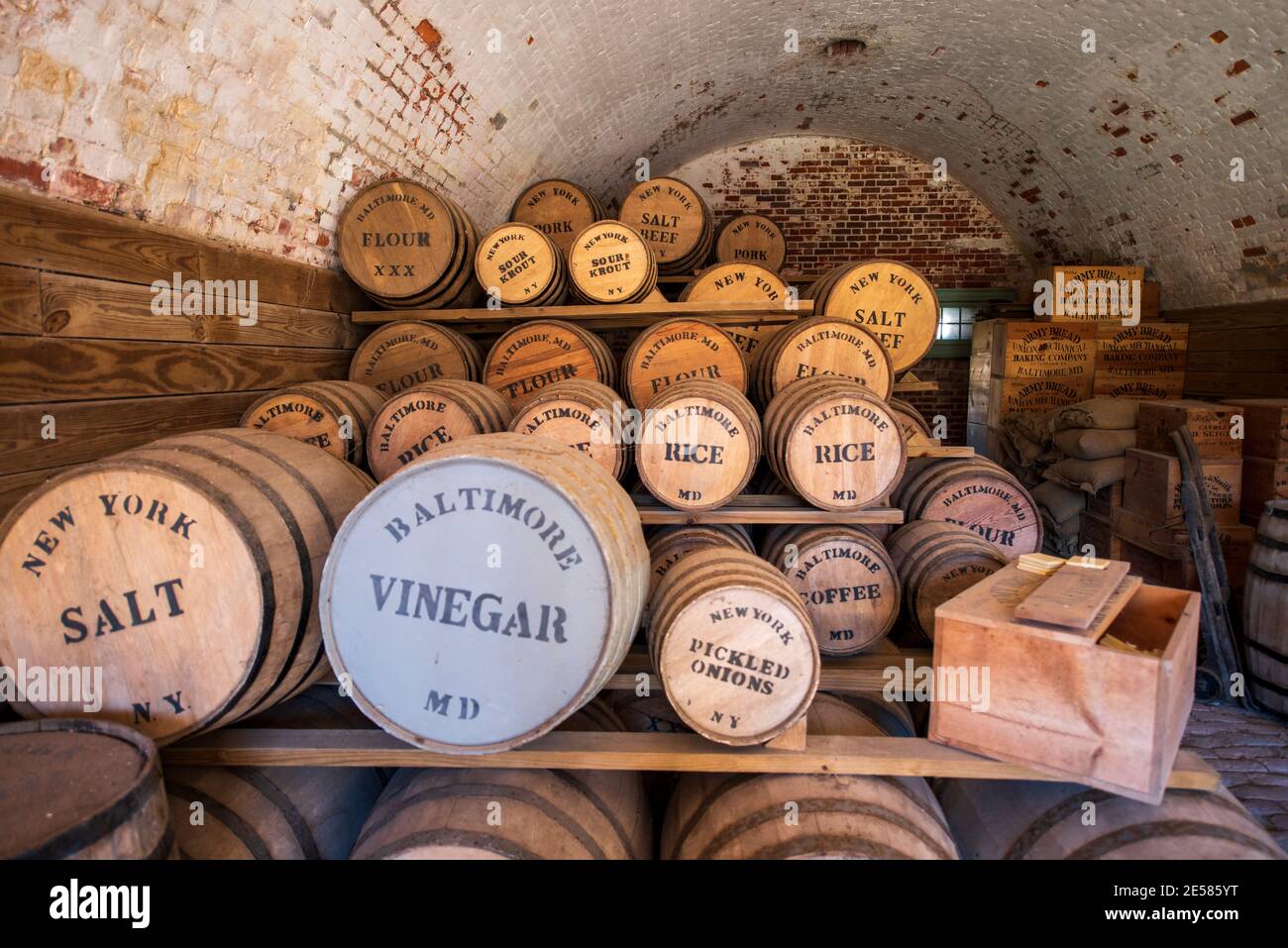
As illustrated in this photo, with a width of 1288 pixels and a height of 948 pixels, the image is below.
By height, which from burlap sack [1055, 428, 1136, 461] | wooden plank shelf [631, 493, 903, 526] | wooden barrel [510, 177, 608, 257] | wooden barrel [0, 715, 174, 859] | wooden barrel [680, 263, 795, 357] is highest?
wooden barrel [510, 177, 608, 257]

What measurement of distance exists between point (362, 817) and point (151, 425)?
169 cm

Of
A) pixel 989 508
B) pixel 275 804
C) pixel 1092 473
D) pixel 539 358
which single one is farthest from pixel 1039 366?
pixel 275 804

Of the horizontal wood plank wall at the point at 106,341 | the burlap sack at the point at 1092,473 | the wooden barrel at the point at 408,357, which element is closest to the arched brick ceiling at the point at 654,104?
the horizontal wood plank wall at the point at 106,341

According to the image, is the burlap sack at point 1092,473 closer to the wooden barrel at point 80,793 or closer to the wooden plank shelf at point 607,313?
the wooden plank shelf at point 607,313

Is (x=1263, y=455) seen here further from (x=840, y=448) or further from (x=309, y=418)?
(x=309, y=418)

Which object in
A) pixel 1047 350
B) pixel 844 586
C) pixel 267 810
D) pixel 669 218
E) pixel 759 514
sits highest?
pixel 669 218

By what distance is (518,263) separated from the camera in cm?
387

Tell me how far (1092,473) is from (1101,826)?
4158 millimetres

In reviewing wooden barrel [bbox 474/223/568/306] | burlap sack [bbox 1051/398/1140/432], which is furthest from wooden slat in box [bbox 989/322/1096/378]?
wooden barrel [bbox 474/223/568/306]

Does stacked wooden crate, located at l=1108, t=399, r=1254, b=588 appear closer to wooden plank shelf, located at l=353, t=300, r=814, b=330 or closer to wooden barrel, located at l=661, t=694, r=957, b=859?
wooden plank shelf, located at l=353, t=300, r=814, b=330

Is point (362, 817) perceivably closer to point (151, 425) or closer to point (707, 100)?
point (151, 425)

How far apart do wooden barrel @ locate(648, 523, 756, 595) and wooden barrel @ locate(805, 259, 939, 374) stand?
1526 millimetres

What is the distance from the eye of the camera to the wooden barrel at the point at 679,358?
11.5 ft

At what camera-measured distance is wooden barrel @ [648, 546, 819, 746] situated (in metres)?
1.89
